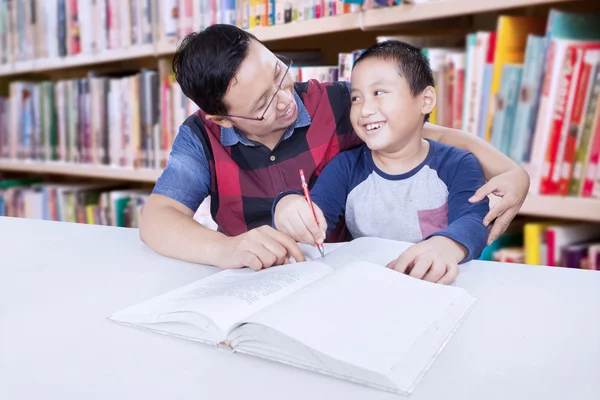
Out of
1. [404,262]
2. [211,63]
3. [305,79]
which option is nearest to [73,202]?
[305,79]

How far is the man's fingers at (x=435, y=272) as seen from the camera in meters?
0.67

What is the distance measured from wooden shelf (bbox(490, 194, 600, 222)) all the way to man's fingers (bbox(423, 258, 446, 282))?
63 centimetres

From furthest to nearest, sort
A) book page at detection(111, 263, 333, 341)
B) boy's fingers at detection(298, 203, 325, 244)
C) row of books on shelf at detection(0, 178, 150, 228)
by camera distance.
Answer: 1. row of books on shelf at detection(0, 178, 150, 228)
2. boy's fingers at detection(298, 203, 325, 244)
3. book page at detection(111, 263, 333, 341)

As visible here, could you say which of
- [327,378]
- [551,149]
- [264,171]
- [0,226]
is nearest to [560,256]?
[551,149]

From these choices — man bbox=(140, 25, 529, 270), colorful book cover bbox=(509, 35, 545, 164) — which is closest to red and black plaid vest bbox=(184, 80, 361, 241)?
man bbox=(140, 25, 529, 270)

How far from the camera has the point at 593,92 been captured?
3.85 ft

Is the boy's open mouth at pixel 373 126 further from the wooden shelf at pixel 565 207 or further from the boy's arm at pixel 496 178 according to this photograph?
the wooden shelf at pixel 565 207

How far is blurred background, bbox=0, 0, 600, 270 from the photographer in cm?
121

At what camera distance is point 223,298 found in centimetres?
59

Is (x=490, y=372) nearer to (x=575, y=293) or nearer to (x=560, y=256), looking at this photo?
(x=575, y=293)

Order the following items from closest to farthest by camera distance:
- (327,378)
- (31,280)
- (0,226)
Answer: (327,378)
(31,280)
(0,226)

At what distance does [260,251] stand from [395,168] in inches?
15.4

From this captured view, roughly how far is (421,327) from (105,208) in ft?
6.80

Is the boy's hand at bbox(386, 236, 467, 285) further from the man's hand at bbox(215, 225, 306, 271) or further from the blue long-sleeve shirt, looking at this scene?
the blue long-sleeve shirt
